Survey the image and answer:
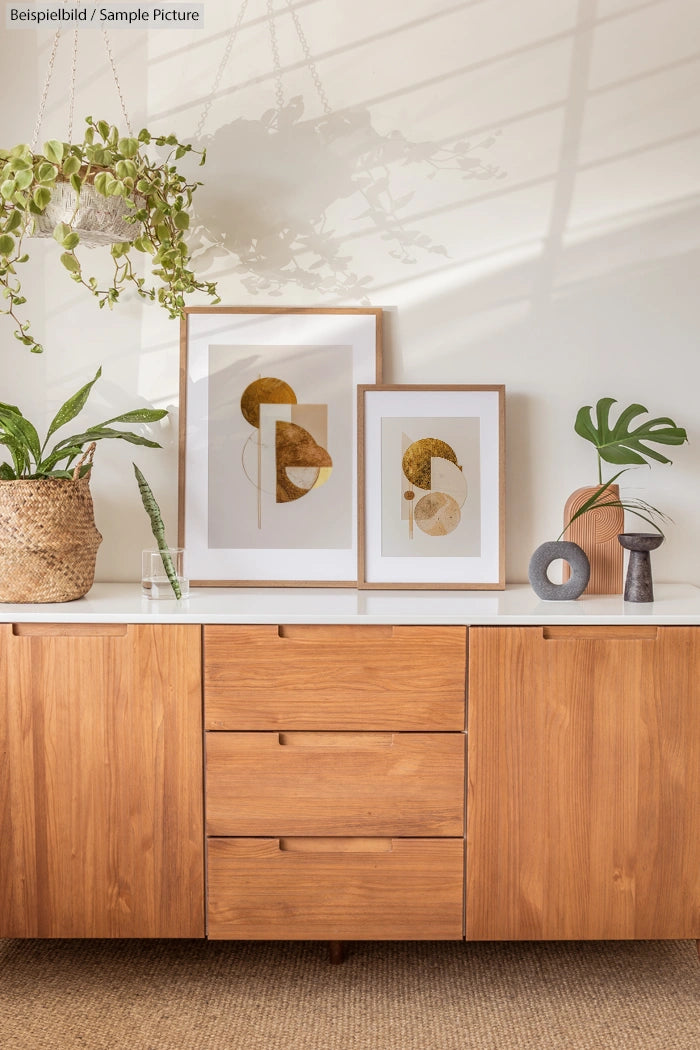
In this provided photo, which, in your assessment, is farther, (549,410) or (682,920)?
(549,410)

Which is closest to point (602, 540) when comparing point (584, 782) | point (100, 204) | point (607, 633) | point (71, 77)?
point (607, 633)

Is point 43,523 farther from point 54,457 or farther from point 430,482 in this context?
point 430,482

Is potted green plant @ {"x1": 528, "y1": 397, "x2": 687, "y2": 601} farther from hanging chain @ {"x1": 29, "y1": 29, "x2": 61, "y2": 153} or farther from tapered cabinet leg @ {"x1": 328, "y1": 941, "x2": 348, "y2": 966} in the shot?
hanging chain @ {"x1": 29, "y1": 29, "x2": 61, "y2": 153}

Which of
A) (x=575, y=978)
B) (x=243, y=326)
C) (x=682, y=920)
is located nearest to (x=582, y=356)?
(x=243, y=326)

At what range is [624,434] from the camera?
2.02 meters

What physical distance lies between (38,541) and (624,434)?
1414 mm

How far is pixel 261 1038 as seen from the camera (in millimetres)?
1657

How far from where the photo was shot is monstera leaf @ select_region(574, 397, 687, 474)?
78.1 inches

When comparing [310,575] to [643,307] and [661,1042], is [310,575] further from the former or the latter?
[661,1042]

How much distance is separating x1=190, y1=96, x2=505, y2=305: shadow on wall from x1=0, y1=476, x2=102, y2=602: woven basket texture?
738 millimetres

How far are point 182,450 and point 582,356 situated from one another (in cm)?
108

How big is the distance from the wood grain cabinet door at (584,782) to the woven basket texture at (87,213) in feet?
4.02

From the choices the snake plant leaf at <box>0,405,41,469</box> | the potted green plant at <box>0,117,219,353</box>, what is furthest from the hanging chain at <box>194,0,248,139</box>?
the snake plant leaf at <box>0,405,41,469</box>

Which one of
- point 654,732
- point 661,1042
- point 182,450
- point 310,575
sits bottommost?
point 661,1042
